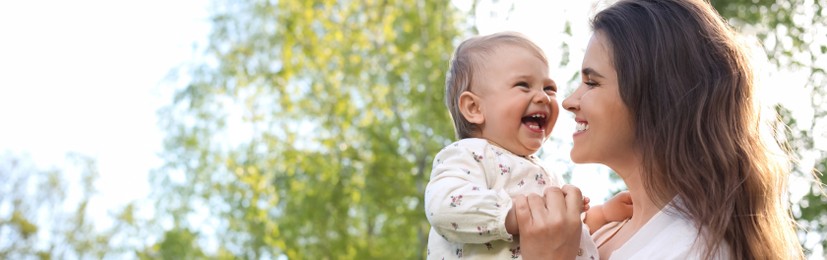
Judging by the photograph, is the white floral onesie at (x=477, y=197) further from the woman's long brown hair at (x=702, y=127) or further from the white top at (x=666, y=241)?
the woman's long brown hair at (x=702, y=127)

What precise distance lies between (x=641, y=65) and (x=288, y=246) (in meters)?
11.8

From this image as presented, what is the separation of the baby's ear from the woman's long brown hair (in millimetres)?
393

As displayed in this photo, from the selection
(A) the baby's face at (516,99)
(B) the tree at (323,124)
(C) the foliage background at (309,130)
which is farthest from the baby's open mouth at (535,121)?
(B) the tree at (323,124)

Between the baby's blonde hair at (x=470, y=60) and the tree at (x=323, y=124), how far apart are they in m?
9.91

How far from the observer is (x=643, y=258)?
7.91 feet

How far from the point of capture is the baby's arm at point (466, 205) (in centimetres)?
245

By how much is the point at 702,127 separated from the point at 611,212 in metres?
0.47

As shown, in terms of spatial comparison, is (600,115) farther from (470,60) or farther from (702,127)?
(470,60)

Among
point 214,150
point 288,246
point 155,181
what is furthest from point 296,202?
point 155,181

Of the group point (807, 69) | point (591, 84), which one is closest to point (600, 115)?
point (591, 84)

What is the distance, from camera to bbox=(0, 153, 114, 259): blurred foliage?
22.0 metres

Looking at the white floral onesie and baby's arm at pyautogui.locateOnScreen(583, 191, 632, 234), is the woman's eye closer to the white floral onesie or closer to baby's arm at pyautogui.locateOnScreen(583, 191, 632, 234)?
the white floral onesie

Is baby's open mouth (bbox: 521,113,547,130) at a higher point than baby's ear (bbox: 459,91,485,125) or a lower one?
lower

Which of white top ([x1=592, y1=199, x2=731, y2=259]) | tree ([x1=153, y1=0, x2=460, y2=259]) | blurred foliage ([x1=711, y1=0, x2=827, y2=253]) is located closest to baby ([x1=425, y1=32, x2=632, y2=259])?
white top ([x1=592, y1=199, x2=731, y2=259])
